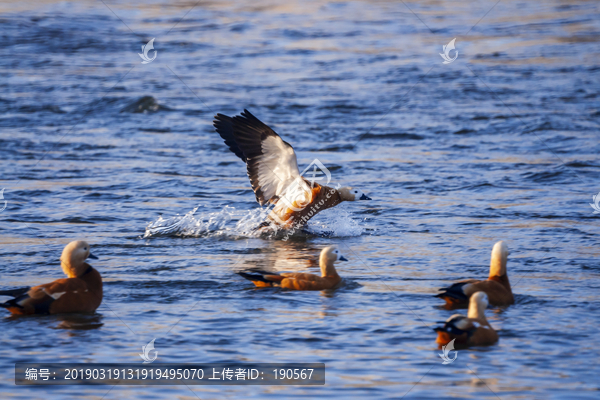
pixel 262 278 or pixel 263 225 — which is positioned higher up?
pixel 263 225

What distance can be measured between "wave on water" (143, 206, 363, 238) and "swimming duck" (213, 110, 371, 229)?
0.59 feet

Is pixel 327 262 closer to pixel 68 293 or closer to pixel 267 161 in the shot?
pixel 68 293

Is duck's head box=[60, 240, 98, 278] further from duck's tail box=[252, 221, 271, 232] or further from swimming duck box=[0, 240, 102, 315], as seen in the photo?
duck's tail box=[252, 221, 271, 232]

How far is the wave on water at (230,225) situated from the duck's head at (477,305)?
392 cm

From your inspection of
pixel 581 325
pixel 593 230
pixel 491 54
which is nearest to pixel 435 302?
pixel 581 325

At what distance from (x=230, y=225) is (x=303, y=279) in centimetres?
317

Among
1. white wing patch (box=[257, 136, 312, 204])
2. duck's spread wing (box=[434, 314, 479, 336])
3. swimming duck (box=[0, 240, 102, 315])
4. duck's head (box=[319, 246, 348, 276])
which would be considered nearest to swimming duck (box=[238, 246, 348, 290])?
duck's head (box=[319, 246, 348, 276])

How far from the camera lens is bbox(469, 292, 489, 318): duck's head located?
6.15 m

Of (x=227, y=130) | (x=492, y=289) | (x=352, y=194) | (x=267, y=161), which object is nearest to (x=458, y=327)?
(x=492, y=289)

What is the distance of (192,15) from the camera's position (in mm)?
29547

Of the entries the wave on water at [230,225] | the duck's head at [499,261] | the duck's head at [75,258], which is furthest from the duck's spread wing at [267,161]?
the duck's head at [75,258]

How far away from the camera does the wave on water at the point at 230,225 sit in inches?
396

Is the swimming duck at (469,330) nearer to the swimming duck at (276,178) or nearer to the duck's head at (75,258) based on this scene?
the duck's head at (75,258)

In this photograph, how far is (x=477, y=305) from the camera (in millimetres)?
6148
